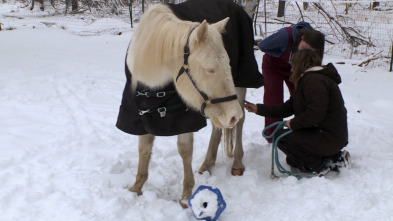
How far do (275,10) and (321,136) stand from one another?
15.5 metres

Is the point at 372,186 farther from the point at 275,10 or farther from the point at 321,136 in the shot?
the point at 275,10

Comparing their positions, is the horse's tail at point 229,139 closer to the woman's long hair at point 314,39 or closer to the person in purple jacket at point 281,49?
the person in purple jacket at point 281,49

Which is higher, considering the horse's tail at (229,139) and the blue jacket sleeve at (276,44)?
the blue jacket sleeve at (276,44)

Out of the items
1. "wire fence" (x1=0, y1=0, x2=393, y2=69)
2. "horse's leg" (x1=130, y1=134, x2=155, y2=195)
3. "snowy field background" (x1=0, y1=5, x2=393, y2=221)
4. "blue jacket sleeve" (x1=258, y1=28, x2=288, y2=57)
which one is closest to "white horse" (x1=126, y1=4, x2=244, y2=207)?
"horse's leg" (x1=130, y1=134, x2=155, y2=195)

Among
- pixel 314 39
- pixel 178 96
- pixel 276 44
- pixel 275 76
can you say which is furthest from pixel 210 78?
pixel 275 76

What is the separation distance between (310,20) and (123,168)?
32.0ft

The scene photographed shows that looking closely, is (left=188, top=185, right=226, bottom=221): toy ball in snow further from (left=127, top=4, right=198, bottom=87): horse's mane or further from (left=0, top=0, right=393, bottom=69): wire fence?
(left=0, top=0, right=393, bottom=69): wire fence

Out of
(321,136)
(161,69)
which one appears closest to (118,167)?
(161,69)

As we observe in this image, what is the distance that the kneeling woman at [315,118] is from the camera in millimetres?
2658

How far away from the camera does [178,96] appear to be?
2.38m

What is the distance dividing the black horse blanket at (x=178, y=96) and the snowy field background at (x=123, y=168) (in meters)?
0.59

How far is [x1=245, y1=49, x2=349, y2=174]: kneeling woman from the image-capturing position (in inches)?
105

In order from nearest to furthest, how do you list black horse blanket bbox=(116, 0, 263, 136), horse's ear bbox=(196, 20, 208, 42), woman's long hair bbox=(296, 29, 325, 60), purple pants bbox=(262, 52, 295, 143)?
horse's ear bbox=(196, 20, 208, 42) < black horse blanket bbox=(116, 0, 263, 136) < woman's long hair bbox=(296, 29, 325, 60) < purple pants bbox=(262, 52, 295, 143)

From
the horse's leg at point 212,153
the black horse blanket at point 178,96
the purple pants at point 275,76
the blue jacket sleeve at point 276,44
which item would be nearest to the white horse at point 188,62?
the black horse blanket at point 178,96
